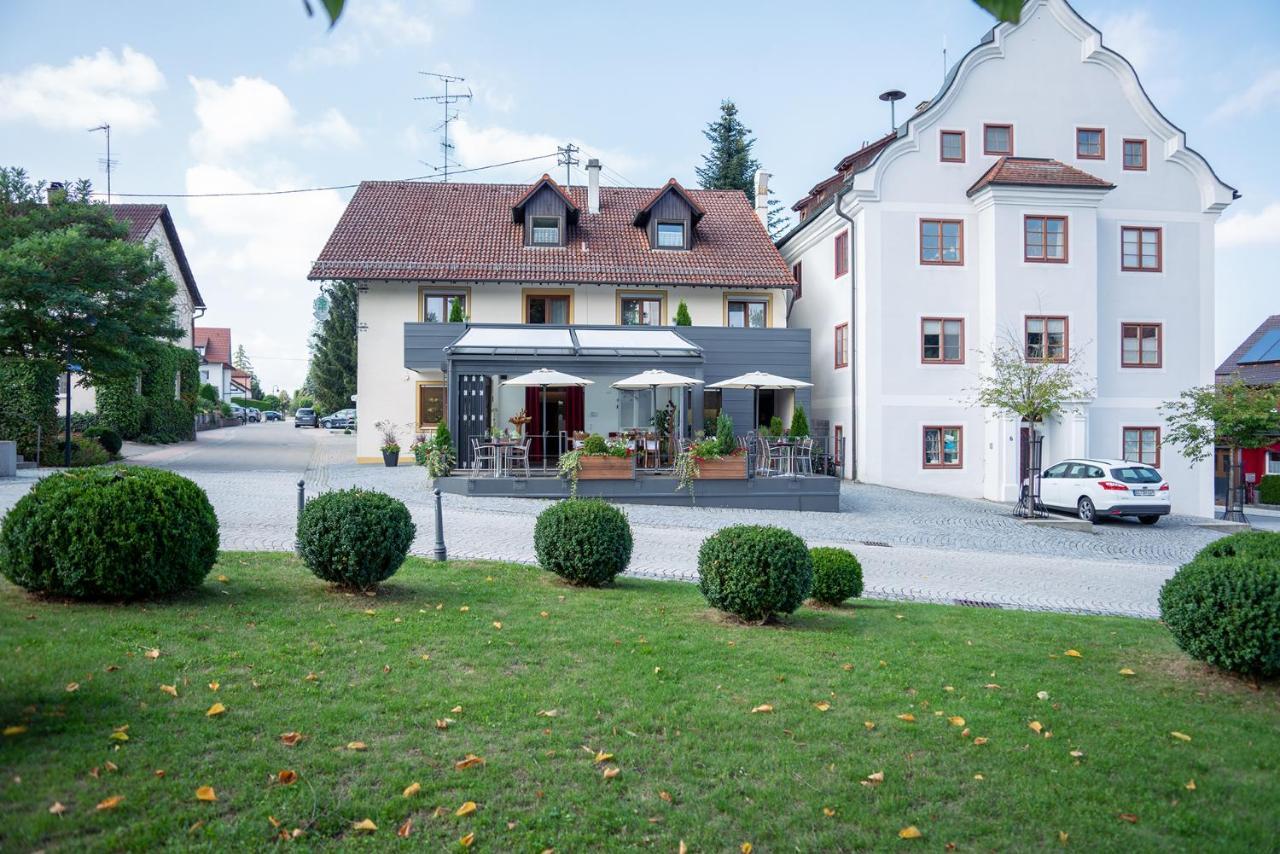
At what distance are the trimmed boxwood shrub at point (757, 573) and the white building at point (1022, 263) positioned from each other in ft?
63.5

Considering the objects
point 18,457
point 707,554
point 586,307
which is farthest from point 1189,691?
point 18,457

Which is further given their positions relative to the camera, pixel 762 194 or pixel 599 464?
pixel 762 194

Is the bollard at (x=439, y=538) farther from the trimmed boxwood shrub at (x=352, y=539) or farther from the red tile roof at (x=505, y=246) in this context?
the red tile roof at (x=505, y=246)

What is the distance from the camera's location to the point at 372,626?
21.8 ft

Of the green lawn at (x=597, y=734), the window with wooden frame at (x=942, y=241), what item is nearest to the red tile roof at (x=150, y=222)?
the window with wooden frame at (x=942, y=241)

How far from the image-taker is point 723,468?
19312 millimetres

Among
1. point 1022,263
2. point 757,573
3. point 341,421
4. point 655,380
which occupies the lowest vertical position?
point 757,573

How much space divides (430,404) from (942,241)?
56.0 ft

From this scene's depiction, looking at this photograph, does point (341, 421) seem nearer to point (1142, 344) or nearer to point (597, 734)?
point (1142, 344)

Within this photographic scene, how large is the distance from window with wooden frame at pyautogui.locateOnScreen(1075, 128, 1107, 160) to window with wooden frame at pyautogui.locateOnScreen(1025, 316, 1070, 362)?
577 centimetres

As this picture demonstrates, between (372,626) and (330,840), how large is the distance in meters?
3.32

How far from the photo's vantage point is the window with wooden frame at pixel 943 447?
86.0ft

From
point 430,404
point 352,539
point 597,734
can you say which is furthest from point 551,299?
point 597,734

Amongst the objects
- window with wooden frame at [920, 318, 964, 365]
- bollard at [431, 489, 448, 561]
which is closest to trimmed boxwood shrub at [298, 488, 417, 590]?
bollard at [431, 489, 448, 561]
